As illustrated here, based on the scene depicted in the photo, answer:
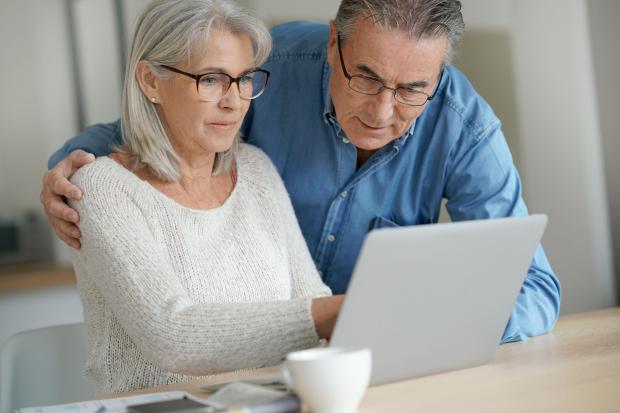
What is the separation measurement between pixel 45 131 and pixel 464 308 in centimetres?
252

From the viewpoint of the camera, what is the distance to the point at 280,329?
1374 mm

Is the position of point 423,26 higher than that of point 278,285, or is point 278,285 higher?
point 423,26

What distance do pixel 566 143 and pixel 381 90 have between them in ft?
4.44

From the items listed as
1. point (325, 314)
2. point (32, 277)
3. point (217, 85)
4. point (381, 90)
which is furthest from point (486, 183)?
point (32, 277)

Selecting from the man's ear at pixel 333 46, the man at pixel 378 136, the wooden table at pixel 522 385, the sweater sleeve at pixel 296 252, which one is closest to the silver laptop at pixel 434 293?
the wooden table at pixel 522 385

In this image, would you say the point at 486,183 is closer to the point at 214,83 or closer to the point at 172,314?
the point at 214,83

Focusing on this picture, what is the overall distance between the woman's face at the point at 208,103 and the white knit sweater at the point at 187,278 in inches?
5.6

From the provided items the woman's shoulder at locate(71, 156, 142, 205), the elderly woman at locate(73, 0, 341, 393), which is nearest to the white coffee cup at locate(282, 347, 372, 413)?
the elderly woman at locate(73, 0, 341, 393)

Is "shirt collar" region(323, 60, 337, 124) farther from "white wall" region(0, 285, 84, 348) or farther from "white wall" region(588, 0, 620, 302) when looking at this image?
"white wall" region(0, 285, 84, 348)

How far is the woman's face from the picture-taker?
1731mm

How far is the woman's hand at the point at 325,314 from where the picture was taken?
1.35 meters

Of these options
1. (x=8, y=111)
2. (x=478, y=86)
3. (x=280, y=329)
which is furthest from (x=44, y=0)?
(x=280, y=329)

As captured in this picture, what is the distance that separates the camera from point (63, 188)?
1.61 m

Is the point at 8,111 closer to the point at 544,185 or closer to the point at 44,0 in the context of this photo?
the point at 44,0
